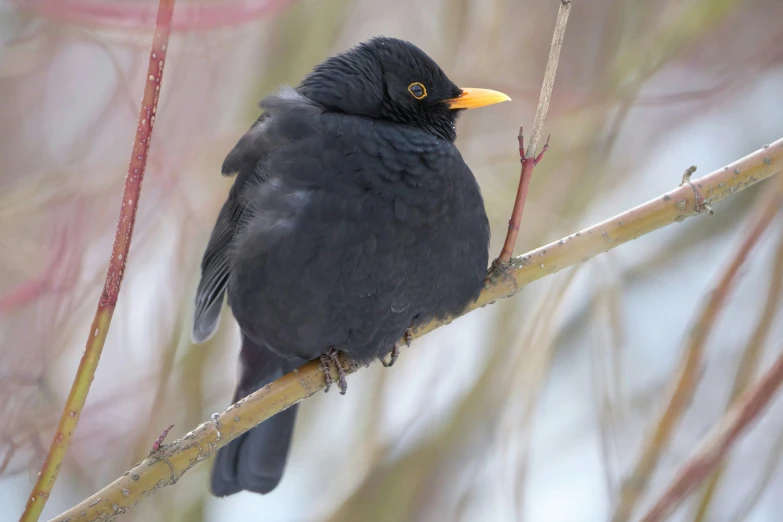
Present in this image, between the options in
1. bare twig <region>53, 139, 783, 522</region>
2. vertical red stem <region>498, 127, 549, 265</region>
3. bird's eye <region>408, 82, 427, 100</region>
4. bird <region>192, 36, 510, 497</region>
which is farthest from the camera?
bird's eye <region>408, 82, 427, 100</region>

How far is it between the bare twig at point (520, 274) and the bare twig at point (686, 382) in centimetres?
19

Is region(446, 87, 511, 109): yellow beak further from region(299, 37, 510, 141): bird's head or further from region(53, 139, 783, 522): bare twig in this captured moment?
region(53, 139, 783, 522): bare twig

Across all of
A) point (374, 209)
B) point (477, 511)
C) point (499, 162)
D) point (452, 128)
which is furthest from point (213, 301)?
point (477, 511)

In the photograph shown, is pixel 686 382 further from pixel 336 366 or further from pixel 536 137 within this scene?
pixel 336 366

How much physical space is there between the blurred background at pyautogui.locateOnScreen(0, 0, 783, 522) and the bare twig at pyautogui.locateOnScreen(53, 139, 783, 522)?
76 cm

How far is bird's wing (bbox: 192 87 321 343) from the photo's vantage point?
11.1 ft

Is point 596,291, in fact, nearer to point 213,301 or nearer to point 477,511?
point 477,511

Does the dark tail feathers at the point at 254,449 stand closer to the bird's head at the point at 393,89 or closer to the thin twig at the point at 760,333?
the bird's head at the point at 393,89

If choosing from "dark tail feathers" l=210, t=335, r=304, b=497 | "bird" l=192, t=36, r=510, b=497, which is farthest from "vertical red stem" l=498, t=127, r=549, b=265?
"dark tail feathers" l=210, t=335, r=304, b=497

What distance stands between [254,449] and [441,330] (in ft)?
5.07

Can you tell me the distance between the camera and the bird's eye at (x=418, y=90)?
11.6 ft

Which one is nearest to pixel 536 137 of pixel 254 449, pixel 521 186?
pixel 521 186

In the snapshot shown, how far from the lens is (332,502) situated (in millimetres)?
4332

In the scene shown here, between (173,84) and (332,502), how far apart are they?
2121 mm
